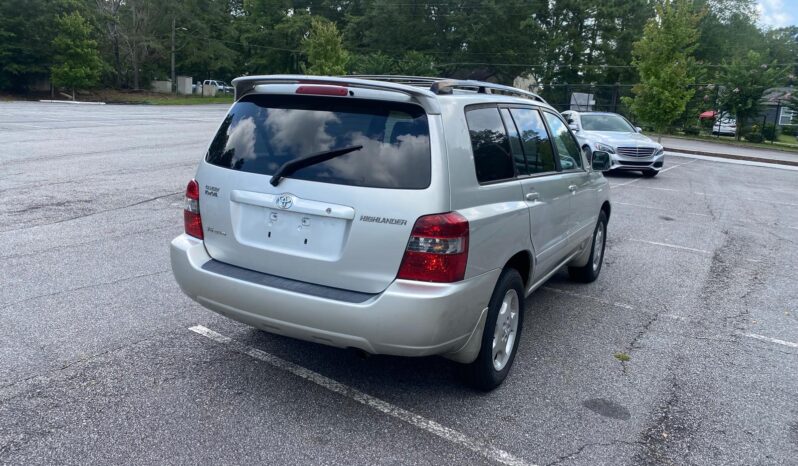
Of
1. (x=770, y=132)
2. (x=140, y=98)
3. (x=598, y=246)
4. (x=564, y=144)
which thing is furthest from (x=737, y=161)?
(x=140, y=98)

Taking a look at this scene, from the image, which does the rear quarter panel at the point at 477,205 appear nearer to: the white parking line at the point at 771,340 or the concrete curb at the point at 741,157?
the white parking line at the point at 771,340

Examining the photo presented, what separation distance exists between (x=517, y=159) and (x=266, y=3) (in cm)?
7705

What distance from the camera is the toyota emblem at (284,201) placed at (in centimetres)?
356

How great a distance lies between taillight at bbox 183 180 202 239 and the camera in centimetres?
404

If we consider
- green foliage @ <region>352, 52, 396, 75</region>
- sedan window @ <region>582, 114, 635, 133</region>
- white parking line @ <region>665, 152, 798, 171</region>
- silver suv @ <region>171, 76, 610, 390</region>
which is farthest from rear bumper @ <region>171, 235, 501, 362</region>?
green foliage @ <region>352, 52, 396, 75</region>

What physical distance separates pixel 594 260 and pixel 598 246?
0.18m

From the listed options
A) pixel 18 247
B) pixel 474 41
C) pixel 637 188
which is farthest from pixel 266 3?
pixel 18 247

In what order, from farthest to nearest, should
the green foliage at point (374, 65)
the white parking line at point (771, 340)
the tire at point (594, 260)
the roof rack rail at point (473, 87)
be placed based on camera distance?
the green foliage at point (374, 65), the tire at point (594, 260), the white parking line at point (771, 340), the roof rack rail at point (473, 87)

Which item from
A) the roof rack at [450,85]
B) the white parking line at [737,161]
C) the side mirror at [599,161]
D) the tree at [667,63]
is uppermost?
the tree at [667,63]

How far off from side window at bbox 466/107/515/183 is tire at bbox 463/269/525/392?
0.64 meters

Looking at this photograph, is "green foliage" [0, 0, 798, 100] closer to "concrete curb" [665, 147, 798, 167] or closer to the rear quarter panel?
"concrete curb" [665, 147, 798, 167]

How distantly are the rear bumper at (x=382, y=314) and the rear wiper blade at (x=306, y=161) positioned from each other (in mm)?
621

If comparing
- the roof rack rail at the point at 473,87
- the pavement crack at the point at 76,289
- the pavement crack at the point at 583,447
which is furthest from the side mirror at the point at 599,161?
the pavement crack at the point at 76,289

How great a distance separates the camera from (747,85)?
117 feet
